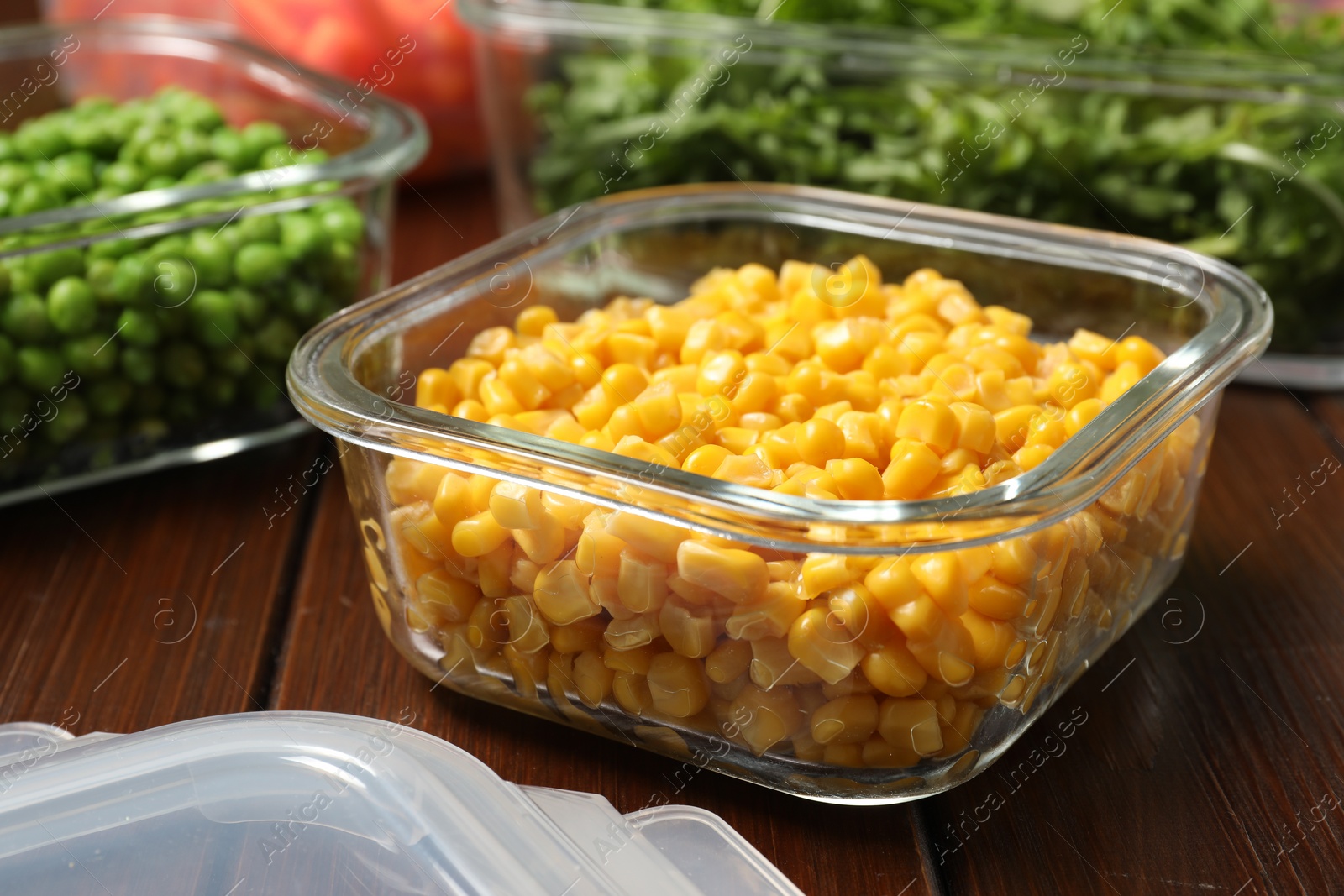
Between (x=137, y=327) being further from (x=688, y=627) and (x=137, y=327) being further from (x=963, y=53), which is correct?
(x=963, y=53)

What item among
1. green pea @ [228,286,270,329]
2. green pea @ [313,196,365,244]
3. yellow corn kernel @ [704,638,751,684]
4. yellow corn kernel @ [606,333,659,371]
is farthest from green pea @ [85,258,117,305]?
yellow corn kernel @ [704,638,751,684]

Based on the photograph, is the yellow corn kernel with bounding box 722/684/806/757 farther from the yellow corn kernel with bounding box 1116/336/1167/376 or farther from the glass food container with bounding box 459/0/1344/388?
the glass food container with bounding box 459/0/1344/388

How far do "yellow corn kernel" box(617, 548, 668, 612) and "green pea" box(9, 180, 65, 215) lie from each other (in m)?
0.79

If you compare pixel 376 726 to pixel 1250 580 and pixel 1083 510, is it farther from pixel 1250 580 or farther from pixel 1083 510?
pixel 1250 580

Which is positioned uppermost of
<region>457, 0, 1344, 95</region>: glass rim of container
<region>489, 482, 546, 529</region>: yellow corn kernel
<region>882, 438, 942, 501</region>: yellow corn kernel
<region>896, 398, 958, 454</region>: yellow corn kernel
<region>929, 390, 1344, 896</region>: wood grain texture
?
<region>457, 0, 1344, 95</region>: glass rim of container

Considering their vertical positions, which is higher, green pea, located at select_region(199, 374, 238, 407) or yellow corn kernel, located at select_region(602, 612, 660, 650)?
yellow corn kernel, located at select_region(602, 612, 660, 650)

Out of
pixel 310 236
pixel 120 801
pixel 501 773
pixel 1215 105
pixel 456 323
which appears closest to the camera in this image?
pixel 120 801

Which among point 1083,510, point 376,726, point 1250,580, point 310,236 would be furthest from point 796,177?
point 376,726

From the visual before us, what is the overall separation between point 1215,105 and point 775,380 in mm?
782

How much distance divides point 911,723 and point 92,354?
82 cm

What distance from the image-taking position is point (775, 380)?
36.7 inches

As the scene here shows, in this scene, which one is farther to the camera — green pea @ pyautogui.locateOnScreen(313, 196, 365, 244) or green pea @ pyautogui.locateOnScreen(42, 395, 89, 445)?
green pea @ pyautogui.locateOnScreen(313, 196, 365, 244)

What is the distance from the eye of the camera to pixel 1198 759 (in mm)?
881

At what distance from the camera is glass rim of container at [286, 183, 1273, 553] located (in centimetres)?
70
